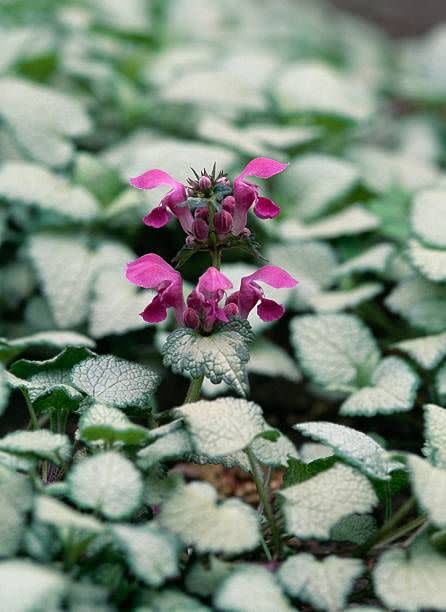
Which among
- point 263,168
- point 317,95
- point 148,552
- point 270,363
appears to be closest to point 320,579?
point 148,552

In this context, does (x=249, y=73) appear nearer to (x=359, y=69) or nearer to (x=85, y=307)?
(x=359, y=69)

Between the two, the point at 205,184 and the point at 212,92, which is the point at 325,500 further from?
the point at 212,92

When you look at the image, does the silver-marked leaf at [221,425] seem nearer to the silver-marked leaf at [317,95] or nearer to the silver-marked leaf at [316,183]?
the silver-marked leaf at [316,183]

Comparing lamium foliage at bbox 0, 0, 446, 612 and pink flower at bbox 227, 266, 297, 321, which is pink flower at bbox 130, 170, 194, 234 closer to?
lamium foliage at bbox 0, 0, 446, 612

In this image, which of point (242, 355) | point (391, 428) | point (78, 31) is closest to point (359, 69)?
point (78, 31)

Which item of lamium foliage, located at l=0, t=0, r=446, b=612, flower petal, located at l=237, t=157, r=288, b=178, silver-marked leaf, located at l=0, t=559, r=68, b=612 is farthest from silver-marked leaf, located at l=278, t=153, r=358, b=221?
silver-marked leaf, located at l=0, t=559, r=68, b=612
